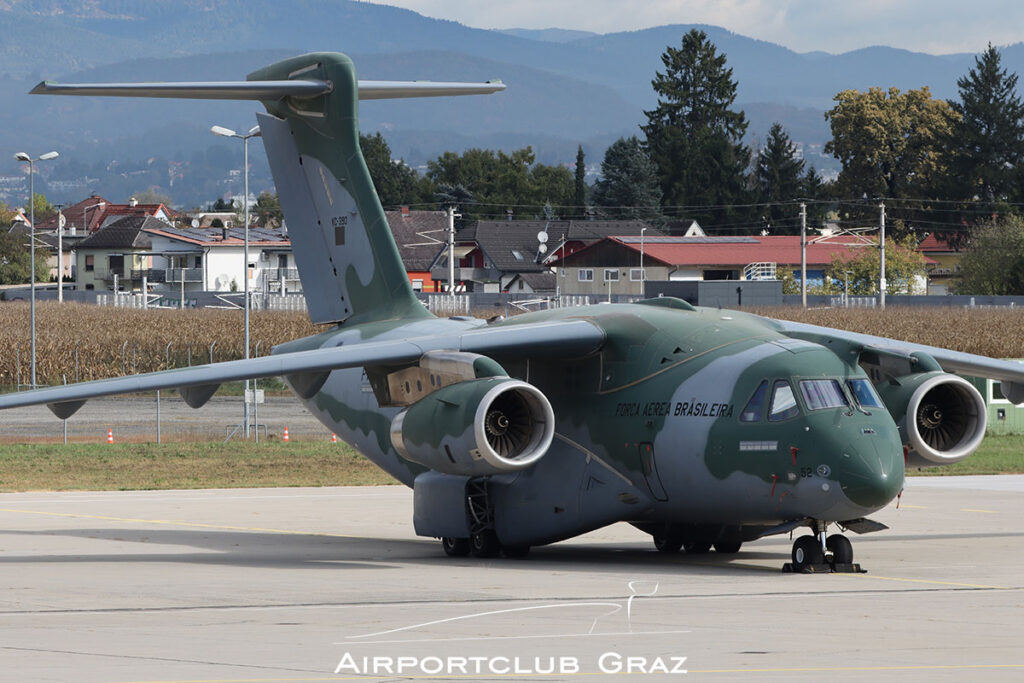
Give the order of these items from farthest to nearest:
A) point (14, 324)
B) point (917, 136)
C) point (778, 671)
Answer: point (917, 136), point (14, 324), point (778, 671)

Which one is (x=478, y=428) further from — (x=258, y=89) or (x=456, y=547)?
(x=258, y=89)

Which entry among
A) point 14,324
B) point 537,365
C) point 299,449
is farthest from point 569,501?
point 14,324

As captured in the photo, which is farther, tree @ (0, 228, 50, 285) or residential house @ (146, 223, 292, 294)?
tree @ (0, 228, 50, 285)

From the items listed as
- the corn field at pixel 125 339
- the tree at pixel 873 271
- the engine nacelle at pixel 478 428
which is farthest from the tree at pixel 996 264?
the engine nacelle at pixel 478 428

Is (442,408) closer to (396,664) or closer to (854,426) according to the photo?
(854,426)

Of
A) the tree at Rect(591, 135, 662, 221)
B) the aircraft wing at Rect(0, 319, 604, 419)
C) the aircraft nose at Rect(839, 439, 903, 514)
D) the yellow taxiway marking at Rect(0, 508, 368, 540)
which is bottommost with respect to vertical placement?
the yellow taxiway marking at Rect(0, 508, 368, 540)

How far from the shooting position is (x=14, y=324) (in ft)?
206

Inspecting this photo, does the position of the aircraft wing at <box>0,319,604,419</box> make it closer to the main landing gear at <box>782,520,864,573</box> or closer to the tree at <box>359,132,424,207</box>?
the main landing gear at <box>782,520,864,573</box>

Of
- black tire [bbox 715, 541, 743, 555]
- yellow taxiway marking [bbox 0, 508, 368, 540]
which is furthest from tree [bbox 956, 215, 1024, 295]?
black tire [bbox 715, 541, 743, 555]

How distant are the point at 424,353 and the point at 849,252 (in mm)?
96918

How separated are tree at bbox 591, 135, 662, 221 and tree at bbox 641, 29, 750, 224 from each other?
158cm

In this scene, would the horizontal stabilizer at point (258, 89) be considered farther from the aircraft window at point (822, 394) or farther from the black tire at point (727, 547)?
the black tire at point (727, 547)

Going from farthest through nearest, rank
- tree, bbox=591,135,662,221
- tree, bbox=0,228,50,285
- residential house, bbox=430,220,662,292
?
tree, bbox=591,135,662,221
tree, bbox=0,228,50,285
residential house, bbox=430,220,662,292

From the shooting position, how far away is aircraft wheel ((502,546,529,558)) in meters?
19.9
